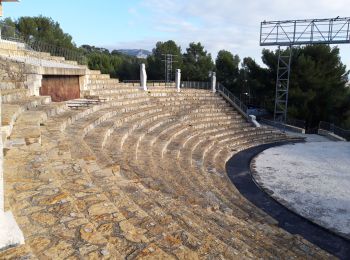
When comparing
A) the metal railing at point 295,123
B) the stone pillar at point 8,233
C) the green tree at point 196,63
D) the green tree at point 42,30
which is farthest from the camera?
the green tree at point 196,63

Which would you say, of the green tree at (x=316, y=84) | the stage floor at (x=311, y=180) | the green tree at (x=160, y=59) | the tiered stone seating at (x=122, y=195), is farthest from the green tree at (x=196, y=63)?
the tiered stone seating at (x=122, y=195)

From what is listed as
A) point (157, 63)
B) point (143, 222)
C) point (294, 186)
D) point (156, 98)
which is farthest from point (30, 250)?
point (157, 63)

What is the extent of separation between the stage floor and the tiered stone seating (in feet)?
5.16

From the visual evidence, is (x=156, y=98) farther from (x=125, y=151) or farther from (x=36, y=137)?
(x=36, y=137)

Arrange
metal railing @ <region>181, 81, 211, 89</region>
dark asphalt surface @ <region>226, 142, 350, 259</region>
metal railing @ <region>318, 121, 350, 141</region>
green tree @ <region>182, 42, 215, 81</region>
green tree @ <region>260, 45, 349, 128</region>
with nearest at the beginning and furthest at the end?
dark asphalt surface @ <region>226, 142, 350, 259</region>
metal railing @ <region>318, 121, 350, 141</region>
metal railing @ <region>181, 81, 211, 89</region>
green tree @ <region>260, 45, 349, 128</region>
green tree @ <region>182, 42, 215, 81</region>

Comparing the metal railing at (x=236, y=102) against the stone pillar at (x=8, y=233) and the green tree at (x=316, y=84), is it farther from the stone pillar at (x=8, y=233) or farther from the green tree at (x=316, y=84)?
the stone pillar at (x=8, y=233)

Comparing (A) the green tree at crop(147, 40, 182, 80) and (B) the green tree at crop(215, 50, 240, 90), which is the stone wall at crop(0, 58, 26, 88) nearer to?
(A) the green tree at crop(147, 40, 182, 80)

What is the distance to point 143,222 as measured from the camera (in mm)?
3270

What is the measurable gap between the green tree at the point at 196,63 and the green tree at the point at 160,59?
1.05 m

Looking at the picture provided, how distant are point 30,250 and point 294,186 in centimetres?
898

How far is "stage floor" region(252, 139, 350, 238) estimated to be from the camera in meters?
7.69

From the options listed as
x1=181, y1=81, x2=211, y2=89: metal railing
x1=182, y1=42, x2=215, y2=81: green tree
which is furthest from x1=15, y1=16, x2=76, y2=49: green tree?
x1=181, y1=81, x2=211, y2=89: metal railing

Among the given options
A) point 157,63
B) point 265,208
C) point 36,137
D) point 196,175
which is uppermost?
point 157,63

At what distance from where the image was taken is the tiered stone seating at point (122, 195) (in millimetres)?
2707
